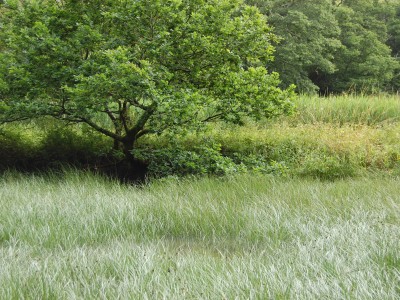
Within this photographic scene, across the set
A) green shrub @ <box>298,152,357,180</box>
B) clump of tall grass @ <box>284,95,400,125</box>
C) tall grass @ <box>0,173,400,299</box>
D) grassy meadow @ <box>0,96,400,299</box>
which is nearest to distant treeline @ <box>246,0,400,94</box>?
clump of tall grass @ <box>284,95,400,125</box>

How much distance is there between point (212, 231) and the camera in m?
4.11

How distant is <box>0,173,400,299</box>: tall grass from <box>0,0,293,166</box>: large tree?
4.23 ft

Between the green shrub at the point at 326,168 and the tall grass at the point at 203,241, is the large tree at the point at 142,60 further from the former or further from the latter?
the tall grass at the point at 203,241

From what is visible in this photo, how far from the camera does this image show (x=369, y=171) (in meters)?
7.26

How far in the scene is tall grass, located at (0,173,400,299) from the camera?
8.53 ft

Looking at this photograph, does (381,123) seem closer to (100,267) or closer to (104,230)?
(104,230)

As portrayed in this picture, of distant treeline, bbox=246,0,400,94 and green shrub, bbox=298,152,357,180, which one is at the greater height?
distant treeline, bbox=246,0,400,94

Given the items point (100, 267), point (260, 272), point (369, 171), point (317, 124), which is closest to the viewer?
point (260, 272)

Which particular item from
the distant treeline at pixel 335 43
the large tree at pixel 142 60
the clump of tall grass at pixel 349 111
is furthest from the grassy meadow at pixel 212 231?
the distant treeline at pixel 335 43

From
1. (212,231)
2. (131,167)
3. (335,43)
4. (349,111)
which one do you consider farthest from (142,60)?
(335,43)

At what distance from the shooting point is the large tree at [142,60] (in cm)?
620

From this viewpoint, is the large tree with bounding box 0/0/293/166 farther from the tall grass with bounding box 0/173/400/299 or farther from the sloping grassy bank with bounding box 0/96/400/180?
the tall grass with bounding box 0/173/400/299

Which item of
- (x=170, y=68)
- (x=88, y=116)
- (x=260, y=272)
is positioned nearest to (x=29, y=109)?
(x=88, y=116)

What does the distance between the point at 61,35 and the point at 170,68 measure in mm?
1854
